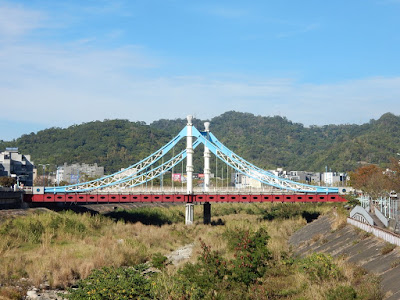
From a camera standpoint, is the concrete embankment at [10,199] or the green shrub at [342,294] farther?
the concrete embankment at [10,199]

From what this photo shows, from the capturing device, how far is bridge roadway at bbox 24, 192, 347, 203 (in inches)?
3543

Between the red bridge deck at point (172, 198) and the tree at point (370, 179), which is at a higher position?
the tree at point (370, 179)

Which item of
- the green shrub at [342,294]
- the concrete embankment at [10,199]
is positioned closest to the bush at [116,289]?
the green shrub at [342,294]

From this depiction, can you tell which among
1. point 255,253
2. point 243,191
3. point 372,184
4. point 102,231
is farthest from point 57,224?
point 372,184

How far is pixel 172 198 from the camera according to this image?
91.1 metres

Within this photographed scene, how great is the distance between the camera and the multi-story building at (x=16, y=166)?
14131cm

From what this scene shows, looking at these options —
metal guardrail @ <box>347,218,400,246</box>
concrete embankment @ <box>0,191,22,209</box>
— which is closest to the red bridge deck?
concrete embankment @ <box>0,191,22,209</box>

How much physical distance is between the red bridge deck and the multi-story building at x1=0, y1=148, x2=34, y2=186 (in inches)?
1972

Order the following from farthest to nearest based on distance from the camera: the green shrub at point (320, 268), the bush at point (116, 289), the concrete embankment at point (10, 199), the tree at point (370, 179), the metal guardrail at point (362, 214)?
the tree at point (370, 179), the concrete embankment at point (10, 199), the metal guardrail at point (362, 214), the green shrub at point (320, 268), the bush at point (116, 289)

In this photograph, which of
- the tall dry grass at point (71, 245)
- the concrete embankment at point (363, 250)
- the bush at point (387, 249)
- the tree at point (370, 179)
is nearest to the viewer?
the concrete embankment at point (363, 250)

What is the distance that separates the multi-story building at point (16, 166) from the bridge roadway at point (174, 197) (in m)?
50.1

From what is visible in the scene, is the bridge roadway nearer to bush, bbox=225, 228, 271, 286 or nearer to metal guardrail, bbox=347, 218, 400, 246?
metal guardrail, bbox=347, 218, 400, 246

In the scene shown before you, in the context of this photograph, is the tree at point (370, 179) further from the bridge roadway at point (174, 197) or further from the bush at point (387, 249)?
the bush at point (387, 249)

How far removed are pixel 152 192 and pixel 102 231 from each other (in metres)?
19.5
